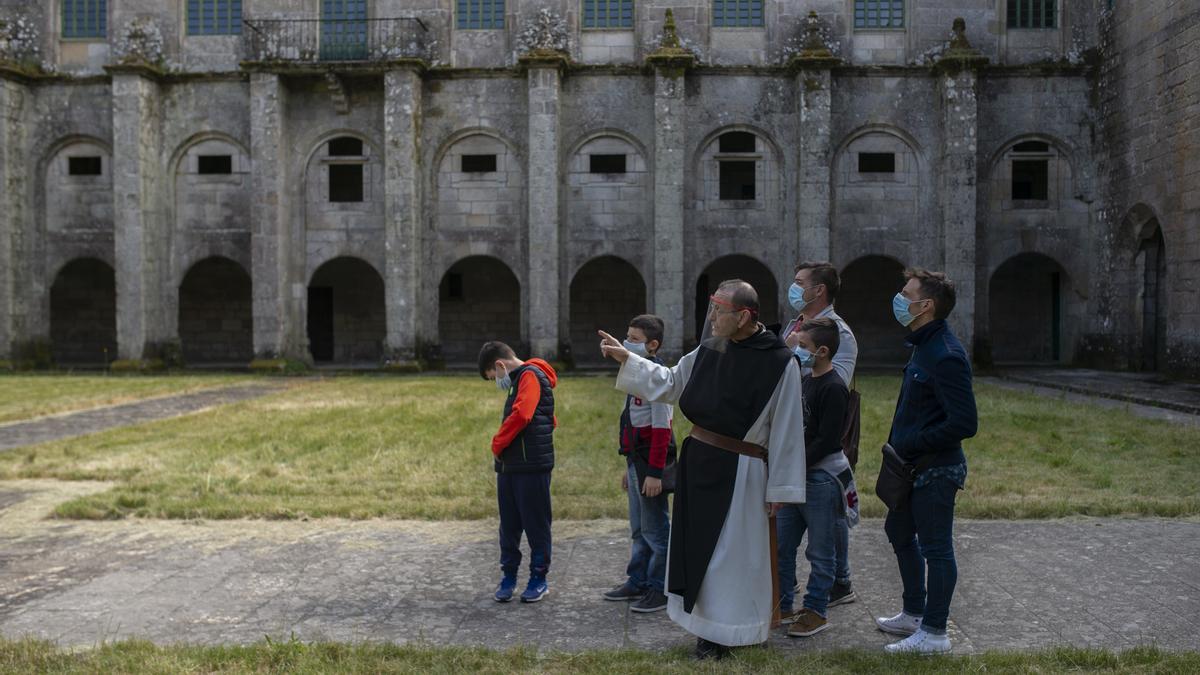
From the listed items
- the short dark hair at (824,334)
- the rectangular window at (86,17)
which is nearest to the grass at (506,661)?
the short dark hair at (824,334)

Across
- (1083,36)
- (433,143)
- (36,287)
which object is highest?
(1083,36)

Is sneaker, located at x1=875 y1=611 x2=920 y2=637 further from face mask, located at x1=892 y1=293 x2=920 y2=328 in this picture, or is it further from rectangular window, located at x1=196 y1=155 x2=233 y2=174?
rectangular window, located at x1=196 y1=155 x2=233 y2=174

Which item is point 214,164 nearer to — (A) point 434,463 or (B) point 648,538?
(A) point 434,463

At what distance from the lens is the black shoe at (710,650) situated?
4.77m

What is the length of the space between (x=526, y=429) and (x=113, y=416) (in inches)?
456

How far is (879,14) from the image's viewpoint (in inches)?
953

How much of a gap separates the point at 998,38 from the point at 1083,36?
6.91 feet

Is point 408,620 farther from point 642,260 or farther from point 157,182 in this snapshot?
point 157,182

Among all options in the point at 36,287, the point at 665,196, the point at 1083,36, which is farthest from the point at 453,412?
the point at 1083,36

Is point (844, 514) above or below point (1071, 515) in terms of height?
above

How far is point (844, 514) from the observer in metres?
5.49

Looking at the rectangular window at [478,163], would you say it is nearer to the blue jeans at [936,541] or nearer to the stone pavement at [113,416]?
the stone pavement at [113,416]

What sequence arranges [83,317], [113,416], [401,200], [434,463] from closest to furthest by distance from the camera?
1. [434,463]
2. [113,416]
3. [401,200]
4. [83,317]

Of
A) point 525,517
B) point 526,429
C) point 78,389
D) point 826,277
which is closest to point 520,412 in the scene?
point 526,429
